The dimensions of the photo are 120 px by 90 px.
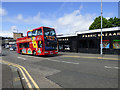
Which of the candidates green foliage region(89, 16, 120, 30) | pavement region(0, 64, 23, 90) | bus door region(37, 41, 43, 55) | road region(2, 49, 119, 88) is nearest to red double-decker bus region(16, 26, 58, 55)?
bus door region(37, 41, 43, 55)

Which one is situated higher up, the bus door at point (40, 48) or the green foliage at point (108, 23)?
the green foliage at point (108, 23)

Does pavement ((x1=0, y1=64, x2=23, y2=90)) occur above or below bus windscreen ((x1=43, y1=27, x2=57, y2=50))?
below

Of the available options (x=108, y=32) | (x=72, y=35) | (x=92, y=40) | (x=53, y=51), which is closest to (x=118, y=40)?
(x=108, y=32)

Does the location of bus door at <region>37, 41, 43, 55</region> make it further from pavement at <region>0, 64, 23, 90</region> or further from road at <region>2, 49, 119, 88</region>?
pavement at <region>0, 64, 23, 90</region>

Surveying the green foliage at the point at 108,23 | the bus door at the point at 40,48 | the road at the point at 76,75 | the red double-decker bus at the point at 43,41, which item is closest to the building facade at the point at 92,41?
the red double-decker bus at the point at 43,41

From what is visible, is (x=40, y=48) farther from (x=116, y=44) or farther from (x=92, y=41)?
(x=116, y=44)

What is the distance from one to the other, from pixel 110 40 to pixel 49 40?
41.9 feet

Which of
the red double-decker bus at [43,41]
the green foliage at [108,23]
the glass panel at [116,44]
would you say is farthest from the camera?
the green foliage at [108,23]

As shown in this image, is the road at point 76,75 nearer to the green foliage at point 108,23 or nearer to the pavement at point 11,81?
the pavement at point 11,81

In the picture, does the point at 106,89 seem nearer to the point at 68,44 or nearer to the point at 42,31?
the point at 42,31

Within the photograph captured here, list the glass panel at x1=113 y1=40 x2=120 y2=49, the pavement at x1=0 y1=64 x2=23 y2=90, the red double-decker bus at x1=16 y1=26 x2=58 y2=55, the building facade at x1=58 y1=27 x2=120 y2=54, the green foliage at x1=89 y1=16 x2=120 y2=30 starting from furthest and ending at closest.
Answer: the green foliage at x1=89 y1=16 x2=120 y2=30, the building facade at x1=58 y1=27 x2=120 y2=54, the glass panel at x1=113 y1=40 x2=120 y2=49, the red double-decker bus at x1=16 y1=26 x2=58 y2=55, the pavement at x1=0 y1=64 x2=23 y2=90

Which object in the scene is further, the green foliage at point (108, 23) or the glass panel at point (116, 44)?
the green foliage at point (108, 23)

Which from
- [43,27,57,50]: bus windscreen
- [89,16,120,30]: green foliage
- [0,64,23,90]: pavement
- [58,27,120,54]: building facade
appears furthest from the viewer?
[89,16,120,30]: green foliage

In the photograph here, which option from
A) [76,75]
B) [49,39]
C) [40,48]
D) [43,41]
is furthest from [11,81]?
[49,39]
